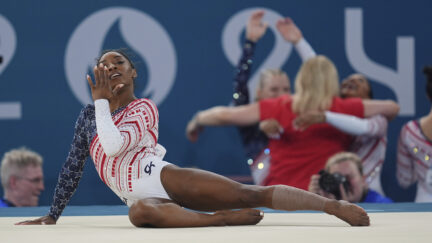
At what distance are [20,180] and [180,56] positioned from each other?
5.54ft

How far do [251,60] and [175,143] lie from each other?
38.3 inches

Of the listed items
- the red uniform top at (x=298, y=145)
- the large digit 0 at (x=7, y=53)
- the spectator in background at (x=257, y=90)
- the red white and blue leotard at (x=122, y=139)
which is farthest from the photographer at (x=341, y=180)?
the large digit 0 at (x=7, y=53)

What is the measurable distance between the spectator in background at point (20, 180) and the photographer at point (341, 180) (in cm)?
188

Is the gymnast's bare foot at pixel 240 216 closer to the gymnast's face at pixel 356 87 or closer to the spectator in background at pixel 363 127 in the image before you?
the spectator in background at pixel 363 127

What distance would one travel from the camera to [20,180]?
503 centimetres

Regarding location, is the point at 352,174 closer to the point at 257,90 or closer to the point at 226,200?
the point at 257,90

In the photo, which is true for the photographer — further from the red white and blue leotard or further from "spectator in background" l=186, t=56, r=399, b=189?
the red white and blue leotard

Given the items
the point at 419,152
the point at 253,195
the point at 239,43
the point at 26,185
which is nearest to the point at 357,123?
the point at 419,152

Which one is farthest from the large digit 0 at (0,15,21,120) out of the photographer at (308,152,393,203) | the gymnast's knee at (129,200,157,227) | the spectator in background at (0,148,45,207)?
the gymnast's knee at (129,200,157,227)

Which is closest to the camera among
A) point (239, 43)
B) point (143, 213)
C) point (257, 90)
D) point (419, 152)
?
point (143, 213)

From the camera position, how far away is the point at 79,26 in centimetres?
597

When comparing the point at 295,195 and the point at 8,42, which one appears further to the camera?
the point at 8,42

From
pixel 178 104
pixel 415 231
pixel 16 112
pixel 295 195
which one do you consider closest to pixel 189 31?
pixel 178 104

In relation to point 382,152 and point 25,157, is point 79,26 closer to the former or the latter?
point 25,157
